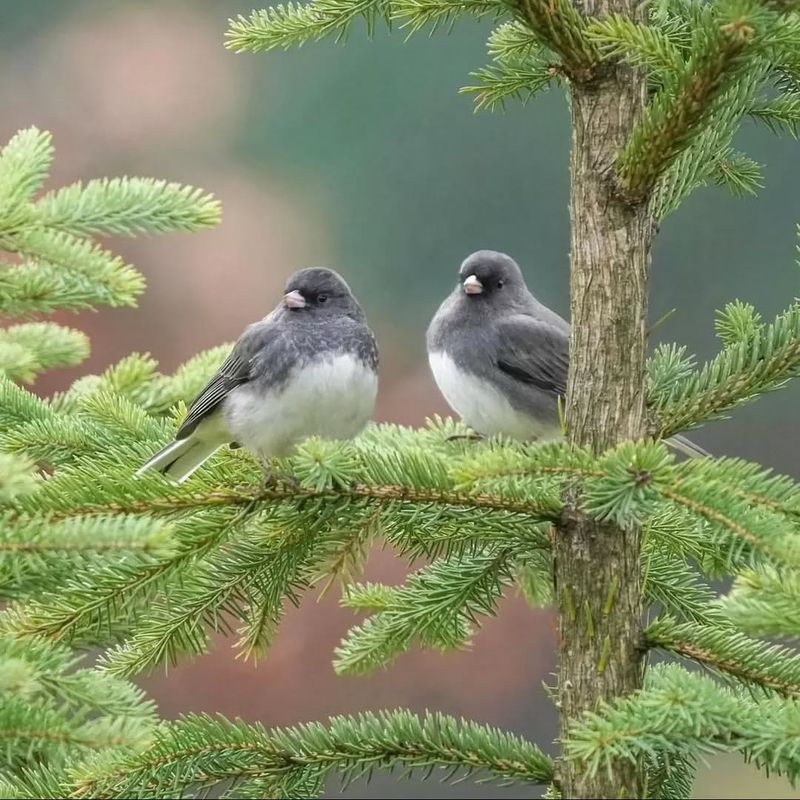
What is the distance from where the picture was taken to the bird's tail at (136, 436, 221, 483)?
47.4 inches

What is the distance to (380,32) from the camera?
3230 millimetres

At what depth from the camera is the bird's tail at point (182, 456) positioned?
3.95 ft

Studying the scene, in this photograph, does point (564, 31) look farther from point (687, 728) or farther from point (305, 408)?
point (305, 408)

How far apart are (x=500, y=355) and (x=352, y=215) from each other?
60.1 inches

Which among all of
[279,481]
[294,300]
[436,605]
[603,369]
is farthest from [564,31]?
[294,300]

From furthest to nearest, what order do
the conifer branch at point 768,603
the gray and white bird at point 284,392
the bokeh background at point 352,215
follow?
the bokeh background at point 352,215
the gray and white bird at point 284,392
the conifer branch at point 768,603

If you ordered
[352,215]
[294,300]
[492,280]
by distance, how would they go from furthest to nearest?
[352,215] < [492,280] < [294,300]

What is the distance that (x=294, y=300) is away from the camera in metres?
1.50

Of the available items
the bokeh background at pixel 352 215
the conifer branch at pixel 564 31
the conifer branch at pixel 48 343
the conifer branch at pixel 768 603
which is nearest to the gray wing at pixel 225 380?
the conifer branch at pixel 48 343

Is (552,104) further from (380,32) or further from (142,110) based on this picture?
(142,110)

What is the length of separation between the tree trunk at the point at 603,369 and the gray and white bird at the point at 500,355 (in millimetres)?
602

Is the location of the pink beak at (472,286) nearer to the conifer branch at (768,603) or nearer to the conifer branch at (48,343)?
the conifer branch at (48,343)

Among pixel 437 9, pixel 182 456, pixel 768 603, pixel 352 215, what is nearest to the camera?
pixel 768 603

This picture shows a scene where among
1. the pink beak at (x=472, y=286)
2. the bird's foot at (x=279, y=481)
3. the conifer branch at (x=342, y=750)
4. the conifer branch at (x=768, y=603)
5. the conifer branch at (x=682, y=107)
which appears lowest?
the conifer branch at (x=342, y=750)
